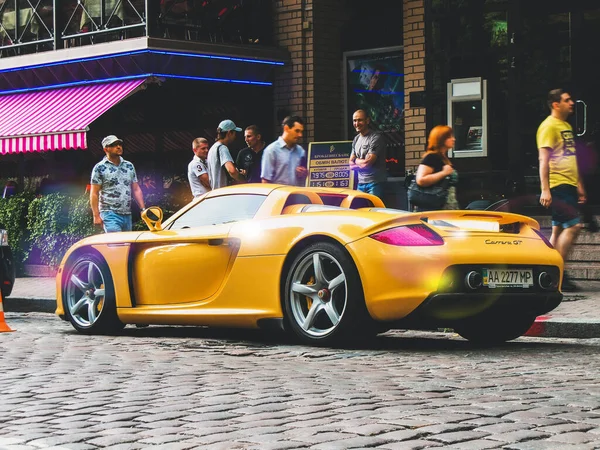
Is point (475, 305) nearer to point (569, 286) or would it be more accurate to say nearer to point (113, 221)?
point (569, 286)

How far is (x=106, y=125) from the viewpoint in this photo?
62.0ft

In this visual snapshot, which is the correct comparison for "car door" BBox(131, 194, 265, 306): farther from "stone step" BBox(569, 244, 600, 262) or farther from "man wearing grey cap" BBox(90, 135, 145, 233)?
"stone step" BBox(569, 244, 600, 262)

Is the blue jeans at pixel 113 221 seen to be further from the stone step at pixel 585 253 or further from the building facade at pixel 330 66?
the stone step at pixel 585 253

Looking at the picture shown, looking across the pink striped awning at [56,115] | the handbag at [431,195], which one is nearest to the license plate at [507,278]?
the handbag at [431,195]

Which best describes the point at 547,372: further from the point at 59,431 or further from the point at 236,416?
the point at 59,431

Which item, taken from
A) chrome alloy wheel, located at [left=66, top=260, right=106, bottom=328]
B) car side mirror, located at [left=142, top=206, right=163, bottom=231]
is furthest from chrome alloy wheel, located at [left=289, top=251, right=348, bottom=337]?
chrome alloy wheel, located at [left=66, top=260, right=106, bottom=328]

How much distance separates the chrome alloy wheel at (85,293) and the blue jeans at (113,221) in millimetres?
2391

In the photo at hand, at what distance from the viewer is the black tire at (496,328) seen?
9.23m

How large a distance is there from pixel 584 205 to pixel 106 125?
8.45 m

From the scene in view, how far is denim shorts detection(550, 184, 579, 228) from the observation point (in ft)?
38.5

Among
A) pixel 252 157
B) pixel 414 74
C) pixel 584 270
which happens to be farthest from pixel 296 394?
pixel 414 74

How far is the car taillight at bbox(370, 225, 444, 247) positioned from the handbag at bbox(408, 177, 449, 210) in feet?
6.67

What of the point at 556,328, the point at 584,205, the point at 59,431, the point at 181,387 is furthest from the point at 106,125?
the point at 59,431

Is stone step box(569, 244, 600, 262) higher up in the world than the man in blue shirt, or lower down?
lower down
